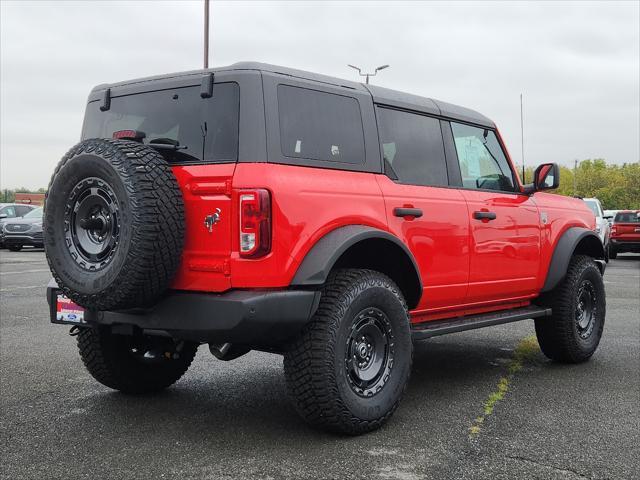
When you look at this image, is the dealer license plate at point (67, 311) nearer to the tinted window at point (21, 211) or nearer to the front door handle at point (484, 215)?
the front door handle at point (484, 215)

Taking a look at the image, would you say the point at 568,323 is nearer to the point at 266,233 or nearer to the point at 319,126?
the point at 319,126

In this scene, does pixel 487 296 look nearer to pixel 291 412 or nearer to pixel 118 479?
pixel 291 412

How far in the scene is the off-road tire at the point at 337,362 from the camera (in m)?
3.92

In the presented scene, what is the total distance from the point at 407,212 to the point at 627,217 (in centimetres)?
1995

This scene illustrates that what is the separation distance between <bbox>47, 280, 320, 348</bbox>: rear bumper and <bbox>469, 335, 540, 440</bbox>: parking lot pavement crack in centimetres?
121

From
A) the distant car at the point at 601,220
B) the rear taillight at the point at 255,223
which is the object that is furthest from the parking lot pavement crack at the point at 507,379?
the distant car at the point at 601,220

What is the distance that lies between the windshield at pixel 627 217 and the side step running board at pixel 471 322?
18.0 m

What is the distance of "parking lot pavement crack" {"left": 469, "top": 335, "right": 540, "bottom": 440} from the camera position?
4.43m

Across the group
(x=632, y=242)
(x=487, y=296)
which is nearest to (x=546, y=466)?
(x=487, y=296)

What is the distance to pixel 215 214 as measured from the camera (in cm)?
384

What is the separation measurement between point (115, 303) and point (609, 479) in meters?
2.47

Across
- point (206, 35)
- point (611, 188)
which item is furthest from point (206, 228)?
point (611, 188)

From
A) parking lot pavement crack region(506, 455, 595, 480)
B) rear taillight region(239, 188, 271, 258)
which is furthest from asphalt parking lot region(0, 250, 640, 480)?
rear taillight region(239, 188, 271, 258)

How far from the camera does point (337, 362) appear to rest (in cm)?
396
